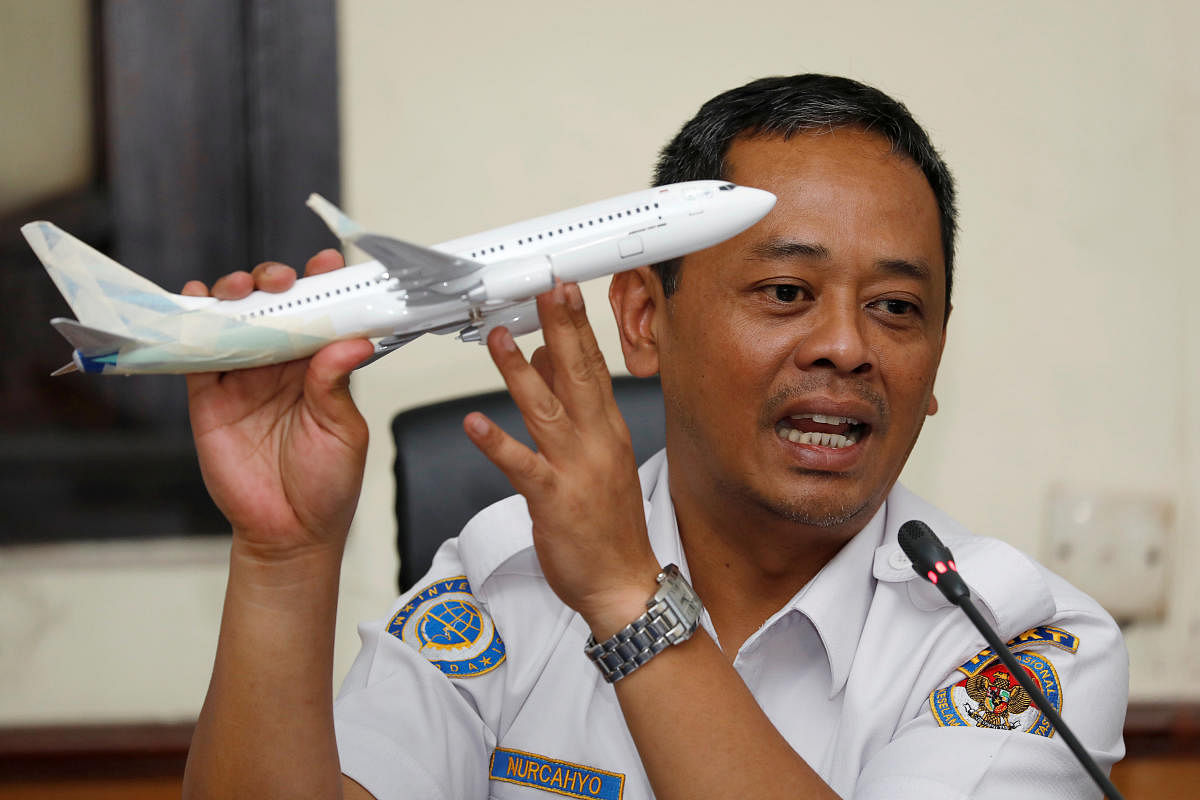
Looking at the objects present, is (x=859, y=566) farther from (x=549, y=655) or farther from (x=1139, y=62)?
(x=1139, y=62)

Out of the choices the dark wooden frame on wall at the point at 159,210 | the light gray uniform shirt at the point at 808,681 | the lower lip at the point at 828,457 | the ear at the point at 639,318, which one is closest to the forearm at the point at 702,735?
the light gray uniform shirt at the point at 808,681

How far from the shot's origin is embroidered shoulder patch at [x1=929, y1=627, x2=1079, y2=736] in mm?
979

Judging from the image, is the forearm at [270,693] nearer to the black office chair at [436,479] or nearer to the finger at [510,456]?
the finger at [510,456]

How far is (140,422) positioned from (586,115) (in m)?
1.03

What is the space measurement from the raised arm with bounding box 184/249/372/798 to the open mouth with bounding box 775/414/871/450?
16.1 inches

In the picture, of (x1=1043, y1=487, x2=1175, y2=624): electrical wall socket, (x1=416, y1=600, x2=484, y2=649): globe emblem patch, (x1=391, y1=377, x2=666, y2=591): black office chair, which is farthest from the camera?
(x1=1043, y1=487, x2=1175, y2=624): electrical wall socket

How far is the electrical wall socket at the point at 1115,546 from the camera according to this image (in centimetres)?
214

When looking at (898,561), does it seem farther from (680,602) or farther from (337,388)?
(337,388)

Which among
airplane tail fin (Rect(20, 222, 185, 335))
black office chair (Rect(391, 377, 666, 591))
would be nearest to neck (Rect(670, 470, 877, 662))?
black office chair (Rect(391, 377, 666, 591))

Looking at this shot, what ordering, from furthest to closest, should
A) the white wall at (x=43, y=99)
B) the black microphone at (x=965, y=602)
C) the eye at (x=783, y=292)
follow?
the white wall at (x=43, y=99)
the eye at (x=783, y=292)
the black microphone at (x=965, y=602)

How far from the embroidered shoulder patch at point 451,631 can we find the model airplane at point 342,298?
1.15 ft

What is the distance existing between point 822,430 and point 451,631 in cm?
46

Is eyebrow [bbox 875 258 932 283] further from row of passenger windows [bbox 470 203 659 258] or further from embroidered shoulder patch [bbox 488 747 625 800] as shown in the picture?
embroidered shoulder patch [bbox 488 747 625 800]

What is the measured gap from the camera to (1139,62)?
216cm
